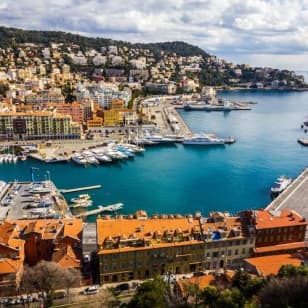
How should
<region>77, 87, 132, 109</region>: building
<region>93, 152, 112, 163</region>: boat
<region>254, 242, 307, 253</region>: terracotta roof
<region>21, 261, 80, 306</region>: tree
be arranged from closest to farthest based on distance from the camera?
<region>21, 261, 80, 306</region>: tree
<region>254, 242, 307, 253</region>: terracotta roof
<region>93, 152, 112, 163</region>: boat
<region>77, 87, 132, 109</region>: building

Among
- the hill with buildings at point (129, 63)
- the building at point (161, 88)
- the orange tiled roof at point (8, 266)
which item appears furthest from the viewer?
the hill with buildings at point (129, 63)

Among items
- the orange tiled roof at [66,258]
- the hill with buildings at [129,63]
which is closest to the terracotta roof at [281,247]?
the orange tiled roof at [66,258]

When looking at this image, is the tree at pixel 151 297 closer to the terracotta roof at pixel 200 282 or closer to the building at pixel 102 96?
the terracotta roof at pixel 200 282

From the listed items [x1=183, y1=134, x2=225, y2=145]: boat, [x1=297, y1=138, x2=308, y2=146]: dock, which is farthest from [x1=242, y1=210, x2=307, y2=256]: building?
[x1=297, y1=138, x2=308, y2=146]: dock

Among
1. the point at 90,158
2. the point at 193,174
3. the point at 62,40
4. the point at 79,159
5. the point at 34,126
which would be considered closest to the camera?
the point at 193,174

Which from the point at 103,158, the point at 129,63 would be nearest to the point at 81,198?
the point at 103,158

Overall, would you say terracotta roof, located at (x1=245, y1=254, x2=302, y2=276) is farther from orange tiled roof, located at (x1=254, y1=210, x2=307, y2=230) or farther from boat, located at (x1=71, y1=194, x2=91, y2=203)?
boat, located at (x1=71, y1=194, x2=91, y2=203)

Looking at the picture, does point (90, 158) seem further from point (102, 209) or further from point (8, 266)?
point (8, 266)
